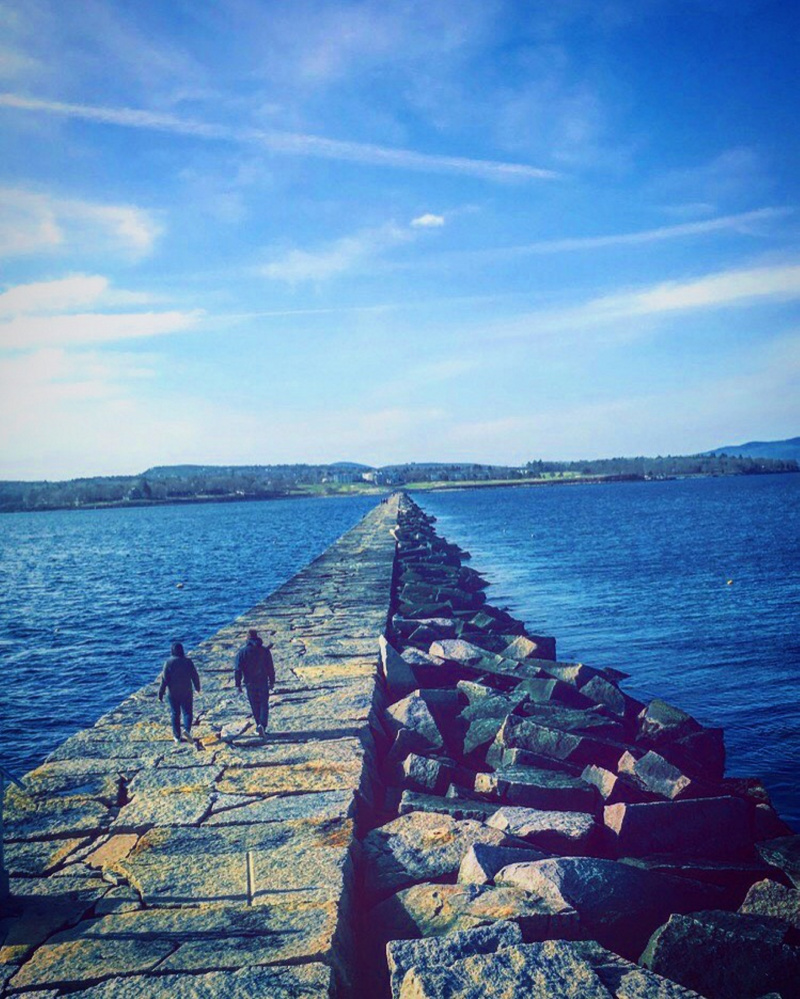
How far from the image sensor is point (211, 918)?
4.08 metres

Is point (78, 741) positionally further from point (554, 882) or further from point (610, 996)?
point (610, 996)

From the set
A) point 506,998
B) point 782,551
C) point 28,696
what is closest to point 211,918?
point 506,998

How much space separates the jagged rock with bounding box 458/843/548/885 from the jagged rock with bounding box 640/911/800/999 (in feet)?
3.05

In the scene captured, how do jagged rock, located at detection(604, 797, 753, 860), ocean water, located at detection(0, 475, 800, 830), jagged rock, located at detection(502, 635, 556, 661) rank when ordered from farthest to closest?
ocean water, located at detection(0, 475, 800, 830) → jagged rock, located at detection(502, 635, 556, 661) → jagged rock, located at detection(604, 797, 753, 860)

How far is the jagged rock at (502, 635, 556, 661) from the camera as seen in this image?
11977 mm

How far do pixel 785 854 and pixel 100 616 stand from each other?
74.7 ft

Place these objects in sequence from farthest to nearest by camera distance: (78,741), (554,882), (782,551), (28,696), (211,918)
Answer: (782,551), (28,696), (78,741), (554,882), (211,918)

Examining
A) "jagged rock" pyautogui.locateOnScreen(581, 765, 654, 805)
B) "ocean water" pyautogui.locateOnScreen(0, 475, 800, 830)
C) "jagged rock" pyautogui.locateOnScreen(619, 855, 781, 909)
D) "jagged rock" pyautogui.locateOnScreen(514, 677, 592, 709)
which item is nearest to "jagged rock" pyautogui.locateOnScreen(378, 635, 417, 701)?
"jagged rock" pyautogui.locateOnScreen(514, 677, 592, 709)

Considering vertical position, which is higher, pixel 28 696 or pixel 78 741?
pixel 78 741

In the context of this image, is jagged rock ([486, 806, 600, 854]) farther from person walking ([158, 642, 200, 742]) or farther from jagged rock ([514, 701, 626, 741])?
person walking ([158, 642, 200, 742])

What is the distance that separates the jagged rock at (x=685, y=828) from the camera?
19.4ft

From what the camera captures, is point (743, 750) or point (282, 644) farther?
point (282, 644)

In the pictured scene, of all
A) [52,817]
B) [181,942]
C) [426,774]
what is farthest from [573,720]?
[181,942]

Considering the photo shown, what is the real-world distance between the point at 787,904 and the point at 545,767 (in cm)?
252
